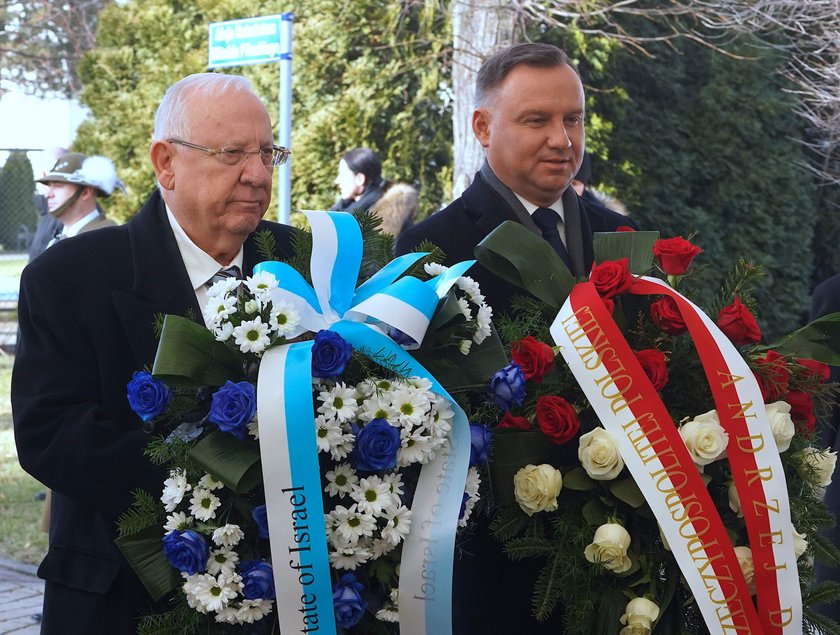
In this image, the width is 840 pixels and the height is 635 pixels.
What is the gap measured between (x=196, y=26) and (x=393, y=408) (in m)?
11.5

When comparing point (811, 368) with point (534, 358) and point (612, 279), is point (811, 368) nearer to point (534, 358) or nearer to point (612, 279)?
point (612, 279)

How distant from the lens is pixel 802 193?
611 inches

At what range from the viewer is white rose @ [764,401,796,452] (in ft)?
6.93

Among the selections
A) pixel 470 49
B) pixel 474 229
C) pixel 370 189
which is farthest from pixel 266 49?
pixel 474 229

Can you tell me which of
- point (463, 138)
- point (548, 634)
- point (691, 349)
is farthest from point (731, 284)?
point (463, 138)

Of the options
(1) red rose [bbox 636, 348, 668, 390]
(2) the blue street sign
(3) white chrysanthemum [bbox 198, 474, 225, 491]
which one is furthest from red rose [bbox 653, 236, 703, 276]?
(2) the blue street sign

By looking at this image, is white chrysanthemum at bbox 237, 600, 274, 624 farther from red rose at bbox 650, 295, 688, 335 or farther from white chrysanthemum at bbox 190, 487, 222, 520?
red rose at bbox 650, 295, 688, 335

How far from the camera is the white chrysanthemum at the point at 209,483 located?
1.90 meters

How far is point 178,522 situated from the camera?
75.0 inches

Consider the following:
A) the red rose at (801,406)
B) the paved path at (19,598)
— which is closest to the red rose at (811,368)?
the red rose at (801,406)

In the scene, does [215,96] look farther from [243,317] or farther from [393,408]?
[393,408]

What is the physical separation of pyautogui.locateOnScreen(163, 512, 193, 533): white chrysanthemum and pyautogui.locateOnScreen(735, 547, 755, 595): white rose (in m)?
0.95

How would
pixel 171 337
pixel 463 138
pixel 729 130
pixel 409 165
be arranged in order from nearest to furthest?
pixel 171 337 < pixel 463 138 < pixel 409 165 < pixel 729 130

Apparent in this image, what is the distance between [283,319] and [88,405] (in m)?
0.50
